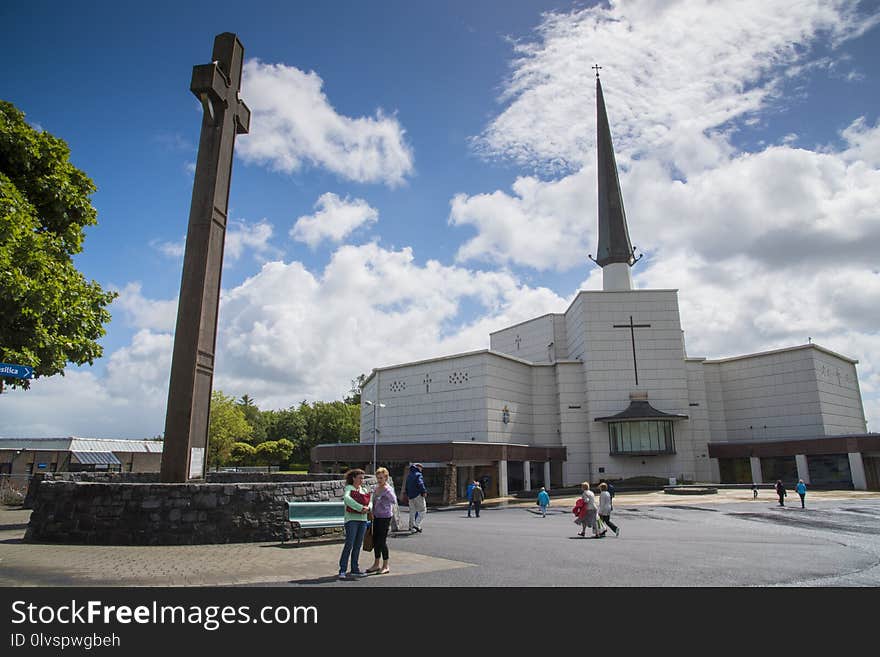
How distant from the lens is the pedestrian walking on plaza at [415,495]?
555 inches

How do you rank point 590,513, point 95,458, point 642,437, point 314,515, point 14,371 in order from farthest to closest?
point 642,437 → point 95,458 → point 590,513 → point 314,515 → point 14,371

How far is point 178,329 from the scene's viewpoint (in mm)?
13023

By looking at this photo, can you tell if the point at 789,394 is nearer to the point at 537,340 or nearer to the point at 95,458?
the point at 537,340

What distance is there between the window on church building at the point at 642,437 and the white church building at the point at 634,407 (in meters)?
0.09

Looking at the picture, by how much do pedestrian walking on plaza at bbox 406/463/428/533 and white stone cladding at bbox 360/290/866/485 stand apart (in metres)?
29.0

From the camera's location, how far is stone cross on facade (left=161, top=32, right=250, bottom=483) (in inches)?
494

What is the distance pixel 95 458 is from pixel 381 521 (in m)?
45.7

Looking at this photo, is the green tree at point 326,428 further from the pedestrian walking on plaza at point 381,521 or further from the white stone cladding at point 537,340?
the pedestrian walking on plaza at point 381,521

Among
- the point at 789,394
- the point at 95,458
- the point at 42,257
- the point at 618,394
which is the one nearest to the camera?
the point at 42,257

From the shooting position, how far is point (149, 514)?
10.6m

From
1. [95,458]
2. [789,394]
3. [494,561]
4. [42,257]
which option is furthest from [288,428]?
[494,561]
